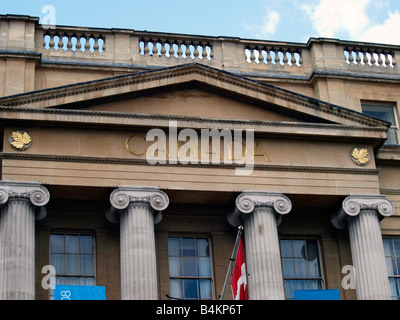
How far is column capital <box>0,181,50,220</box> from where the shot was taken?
2961cm

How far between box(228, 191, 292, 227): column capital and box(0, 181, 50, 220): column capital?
558cm

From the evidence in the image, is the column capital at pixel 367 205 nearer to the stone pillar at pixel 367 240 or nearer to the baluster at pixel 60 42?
the stone pillar at pixel 367 240

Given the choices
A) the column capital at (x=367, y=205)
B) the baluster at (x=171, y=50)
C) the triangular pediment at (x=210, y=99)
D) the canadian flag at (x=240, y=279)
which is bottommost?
the canadian flag at (x=240, y=279)

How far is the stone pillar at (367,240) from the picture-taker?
31.2m

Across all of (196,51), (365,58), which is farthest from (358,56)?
(196,51)

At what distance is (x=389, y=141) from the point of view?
A: 35719mm

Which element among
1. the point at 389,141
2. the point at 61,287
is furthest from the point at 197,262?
the point at 389,141

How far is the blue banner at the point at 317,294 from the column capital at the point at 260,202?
235cm

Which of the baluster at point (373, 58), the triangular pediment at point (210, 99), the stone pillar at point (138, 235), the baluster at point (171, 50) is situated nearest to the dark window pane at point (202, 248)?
the stone pillar at point (138, 235)

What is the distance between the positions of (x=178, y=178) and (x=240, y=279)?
428 cm

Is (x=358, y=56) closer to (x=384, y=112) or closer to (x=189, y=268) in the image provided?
(x=384, y=112)

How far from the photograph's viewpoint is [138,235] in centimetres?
3009
